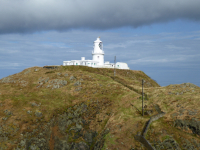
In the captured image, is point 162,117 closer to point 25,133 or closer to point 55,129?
point 55,129

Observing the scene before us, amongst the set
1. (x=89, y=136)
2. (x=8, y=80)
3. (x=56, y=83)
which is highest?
(x=8, y=80)

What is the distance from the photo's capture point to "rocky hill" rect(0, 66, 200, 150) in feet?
156

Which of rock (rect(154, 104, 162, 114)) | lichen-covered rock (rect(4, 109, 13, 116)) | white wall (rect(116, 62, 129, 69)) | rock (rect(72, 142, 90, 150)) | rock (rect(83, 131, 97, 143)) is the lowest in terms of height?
rock (rect(72, 142, 90, 150))

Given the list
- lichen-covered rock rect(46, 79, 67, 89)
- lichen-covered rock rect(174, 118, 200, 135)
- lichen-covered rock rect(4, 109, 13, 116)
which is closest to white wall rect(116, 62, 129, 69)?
lichen-covered rock rect(46, 79, 67, 89)

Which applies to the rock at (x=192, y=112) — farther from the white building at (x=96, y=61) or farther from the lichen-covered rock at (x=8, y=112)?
the white building at (x=96, y=61)

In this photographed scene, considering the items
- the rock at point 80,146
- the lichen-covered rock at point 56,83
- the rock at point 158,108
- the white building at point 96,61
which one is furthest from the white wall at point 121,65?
the rock at point 80,146

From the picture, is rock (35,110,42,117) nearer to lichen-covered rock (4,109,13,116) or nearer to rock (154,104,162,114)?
lichen-covered rock (4,109,13,116)

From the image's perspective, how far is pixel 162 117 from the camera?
5409cm

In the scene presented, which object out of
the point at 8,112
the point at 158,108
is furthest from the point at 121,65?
→ the point at 8,112

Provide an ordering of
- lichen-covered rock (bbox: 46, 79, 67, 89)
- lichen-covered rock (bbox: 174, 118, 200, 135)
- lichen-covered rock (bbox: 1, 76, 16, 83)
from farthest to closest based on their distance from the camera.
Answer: lichen-covered rock (bbox: 1, 76, 16, 83), lichen-covered rock (bbox: 46, 79, 67, 89), lichen-covered rock (bbox: 174, 118, 200, 135)

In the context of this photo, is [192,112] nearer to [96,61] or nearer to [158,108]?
[158,108]

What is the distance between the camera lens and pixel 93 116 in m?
59.7

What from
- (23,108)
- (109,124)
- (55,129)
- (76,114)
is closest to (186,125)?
(109,124)

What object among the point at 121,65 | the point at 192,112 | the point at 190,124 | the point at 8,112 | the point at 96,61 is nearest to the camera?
the point at 190,124
